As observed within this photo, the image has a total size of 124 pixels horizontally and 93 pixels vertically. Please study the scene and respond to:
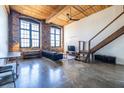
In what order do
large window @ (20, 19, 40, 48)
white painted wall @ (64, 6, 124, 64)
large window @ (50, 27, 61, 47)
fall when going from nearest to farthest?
white painted wall @ (64, 6, 124, 64)
large window @ (20, 19, 40, 48)
large window @ (50, 27, 61, 47)

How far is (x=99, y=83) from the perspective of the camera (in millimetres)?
3078

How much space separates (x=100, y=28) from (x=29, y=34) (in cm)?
535

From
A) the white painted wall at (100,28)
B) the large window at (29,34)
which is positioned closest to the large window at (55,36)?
the white painted wall at (100,28)

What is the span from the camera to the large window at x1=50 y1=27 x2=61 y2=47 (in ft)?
32.6

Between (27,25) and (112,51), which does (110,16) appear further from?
(27,25)

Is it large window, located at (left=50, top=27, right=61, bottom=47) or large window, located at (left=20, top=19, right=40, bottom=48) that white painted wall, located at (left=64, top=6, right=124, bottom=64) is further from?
large window, located at (left=20, top=19, right=40, bottom=48)

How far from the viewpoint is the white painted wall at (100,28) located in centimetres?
568

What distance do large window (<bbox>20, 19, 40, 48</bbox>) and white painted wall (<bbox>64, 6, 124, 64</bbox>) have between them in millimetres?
3003

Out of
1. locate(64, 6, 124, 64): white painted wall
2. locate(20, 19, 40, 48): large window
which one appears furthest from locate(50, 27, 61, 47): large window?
locate(20, 19, 40, 48): large window

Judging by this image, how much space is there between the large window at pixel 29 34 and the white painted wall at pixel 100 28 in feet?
9.85
